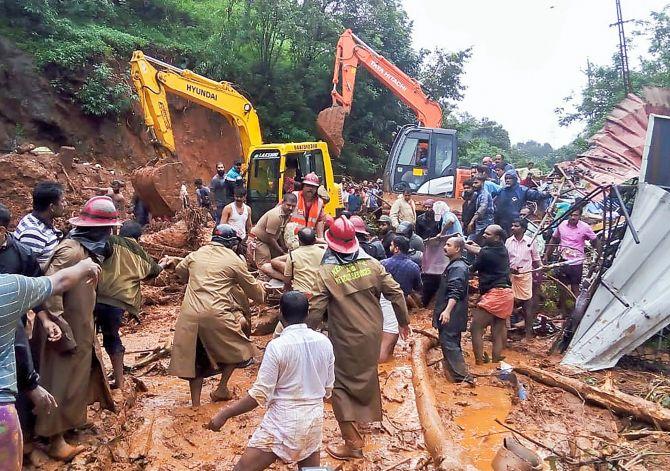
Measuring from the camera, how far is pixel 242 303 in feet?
16.1

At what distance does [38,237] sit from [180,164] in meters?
7.10

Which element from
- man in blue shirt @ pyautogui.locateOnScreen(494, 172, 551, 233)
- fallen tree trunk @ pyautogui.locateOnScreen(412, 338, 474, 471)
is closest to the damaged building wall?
fallen tree trunk @ pyautogui.locateOnScreen(412, 338, 474, 471)

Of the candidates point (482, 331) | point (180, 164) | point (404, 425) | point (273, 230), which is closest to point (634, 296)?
point (482, 331)

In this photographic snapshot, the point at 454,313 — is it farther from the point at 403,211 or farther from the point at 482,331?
the point at 403,211

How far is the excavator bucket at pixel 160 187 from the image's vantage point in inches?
417

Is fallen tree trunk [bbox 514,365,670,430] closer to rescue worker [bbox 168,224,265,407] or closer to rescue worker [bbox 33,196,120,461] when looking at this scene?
rescue worker [bbox 168,224,265,407]

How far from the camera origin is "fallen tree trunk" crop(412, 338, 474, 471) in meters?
3.76

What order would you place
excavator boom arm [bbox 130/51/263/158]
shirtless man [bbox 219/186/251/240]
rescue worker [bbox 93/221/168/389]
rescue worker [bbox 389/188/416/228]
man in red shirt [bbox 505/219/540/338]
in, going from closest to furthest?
rescue worker [bbox 93/221/168/389] < man in red shirt [bbox 505/219/540/338] < shirtless man [bbox 219/186/251/240] < rescue worker [bbox 389/188/416/228] < excavator boom arm [bbox 130/51/263/158]

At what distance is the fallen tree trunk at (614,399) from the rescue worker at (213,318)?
10.6 feet

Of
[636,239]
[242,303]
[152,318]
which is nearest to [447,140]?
[636,239]

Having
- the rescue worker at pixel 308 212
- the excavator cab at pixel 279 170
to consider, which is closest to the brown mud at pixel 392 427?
the rescue worker at pixel 308 212

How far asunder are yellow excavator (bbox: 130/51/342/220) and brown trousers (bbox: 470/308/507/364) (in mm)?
4622

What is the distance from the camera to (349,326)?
391 cm

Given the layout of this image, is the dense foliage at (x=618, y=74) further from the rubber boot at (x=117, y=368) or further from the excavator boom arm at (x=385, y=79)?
the rubber boot at (x=117, y=368)
